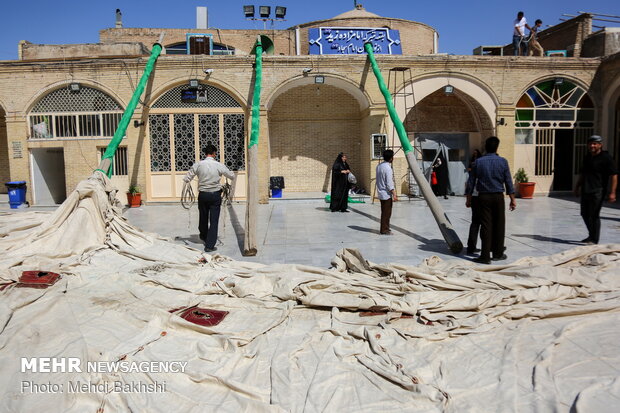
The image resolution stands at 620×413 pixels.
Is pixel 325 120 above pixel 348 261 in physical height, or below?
above

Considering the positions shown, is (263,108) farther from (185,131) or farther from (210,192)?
(210,192)

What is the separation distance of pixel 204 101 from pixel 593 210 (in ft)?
35.4

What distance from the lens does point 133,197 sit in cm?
1381

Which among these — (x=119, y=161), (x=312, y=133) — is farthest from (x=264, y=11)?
(x=119, y=161)

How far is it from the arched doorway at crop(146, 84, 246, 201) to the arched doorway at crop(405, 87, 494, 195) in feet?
19.8

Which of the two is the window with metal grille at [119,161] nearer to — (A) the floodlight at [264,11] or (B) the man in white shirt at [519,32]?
(A) the floodlight at [264,11]

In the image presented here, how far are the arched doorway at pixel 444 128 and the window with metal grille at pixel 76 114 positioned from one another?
9574mm

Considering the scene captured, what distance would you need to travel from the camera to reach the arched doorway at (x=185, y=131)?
14219 millimetres

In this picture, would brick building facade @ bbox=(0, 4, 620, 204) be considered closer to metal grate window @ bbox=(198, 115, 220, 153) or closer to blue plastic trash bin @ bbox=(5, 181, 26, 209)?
metal grate window @ bbox=(198, 115, 220, 153)

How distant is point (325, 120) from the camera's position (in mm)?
16859

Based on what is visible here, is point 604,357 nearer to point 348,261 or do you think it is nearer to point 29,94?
point 348,261

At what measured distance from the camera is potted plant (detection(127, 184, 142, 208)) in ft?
45.4

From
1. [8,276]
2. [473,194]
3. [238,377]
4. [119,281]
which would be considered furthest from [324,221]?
[238,377]

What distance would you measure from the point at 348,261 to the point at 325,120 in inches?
468
